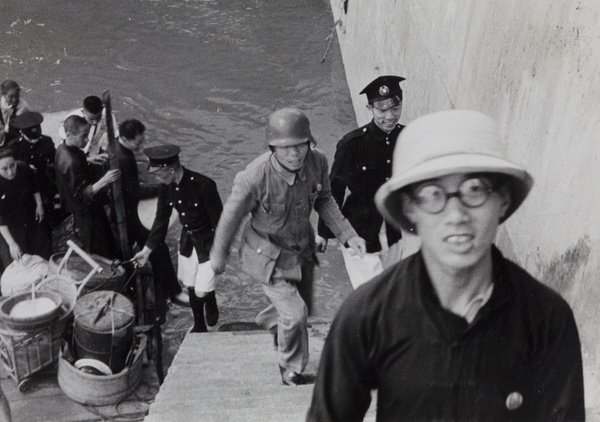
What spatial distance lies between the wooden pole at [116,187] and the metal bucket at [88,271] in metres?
0.42

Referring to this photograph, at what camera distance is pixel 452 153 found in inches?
68.4

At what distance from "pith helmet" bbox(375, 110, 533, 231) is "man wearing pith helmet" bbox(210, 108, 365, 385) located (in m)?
2.32

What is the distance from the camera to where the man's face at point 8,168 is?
239 inches

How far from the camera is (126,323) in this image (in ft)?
17.9

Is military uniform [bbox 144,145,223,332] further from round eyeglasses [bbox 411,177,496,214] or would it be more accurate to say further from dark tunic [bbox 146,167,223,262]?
round eyeglasses [bbox 411,177,496,214]

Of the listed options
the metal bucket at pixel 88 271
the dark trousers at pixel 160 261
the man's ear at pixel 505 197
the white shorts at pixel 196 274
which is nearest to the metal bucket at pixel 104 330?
the metal bucket at pixel 88 271

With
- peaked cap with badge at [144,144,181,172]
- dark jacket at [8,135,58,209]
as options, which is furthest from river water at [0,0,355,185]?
peaked cap with badge at [144,144,181,172]

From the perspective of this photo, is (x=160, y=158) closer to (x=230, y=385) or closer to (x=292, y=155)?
(x=292, y=155)

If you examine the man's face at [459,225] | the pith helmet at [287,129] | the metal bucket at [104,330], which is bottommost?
the metal bucket at [104,330]

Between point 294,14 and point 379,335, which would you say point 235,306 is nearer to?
Result: point 379,335

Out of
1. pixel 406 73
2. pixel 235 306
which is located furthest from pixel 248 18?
pixel 235 306

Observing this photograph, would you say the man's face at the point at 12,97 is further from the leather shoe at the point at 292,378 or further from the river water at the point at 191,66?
the leather shoe at the point at 292,378

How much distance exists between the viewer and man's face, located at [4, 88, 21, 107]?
7.49 m

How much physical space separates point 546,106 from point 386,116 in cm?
164
